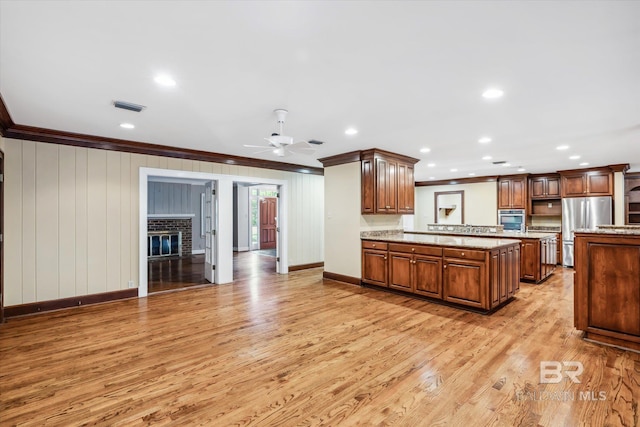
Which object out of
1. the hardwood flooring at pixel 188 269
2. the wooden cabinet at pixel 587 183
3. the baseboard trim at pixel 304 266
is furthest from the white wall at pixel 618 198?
the hardwood flooring at pixel 188 269

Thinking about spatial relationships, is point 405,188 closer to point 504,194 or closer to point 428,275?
point 428,275

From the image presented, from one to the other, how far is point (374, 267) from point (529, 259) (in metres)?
2.99

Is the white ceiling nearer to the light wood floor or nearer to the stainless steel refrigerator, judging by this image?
the light wood floor

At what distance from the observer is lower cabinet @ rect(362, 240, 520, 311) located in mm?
3920

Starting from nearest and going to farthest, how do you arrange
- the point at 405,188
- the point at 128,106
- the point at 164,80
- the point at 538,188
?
the point at 164,80
the point at 128,106
the point at 405,188
the point at 538,188

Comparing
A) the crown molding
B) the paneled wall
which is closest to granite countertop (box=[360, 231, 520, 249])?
the crown molding

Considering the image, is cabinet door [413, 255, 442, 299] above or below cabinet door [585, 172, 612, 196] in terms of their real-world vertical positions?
below

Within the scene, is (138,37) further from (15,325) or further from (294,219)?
(294,219)

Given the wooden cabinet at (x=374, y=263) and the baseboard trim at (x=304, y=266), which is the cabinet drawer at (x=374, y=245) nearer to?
the wooden cabinet at (x=374, y=263)

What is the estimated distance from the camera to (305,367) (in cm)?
259

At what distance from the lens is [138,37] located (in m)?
1.96

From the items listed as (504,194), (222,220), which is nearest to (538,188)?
(504,194)

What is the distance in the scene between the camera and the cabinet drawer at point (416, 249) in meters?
4.41

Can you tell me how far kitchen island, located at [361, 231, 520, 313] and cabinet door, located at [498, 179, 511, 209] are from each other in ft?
15.1
